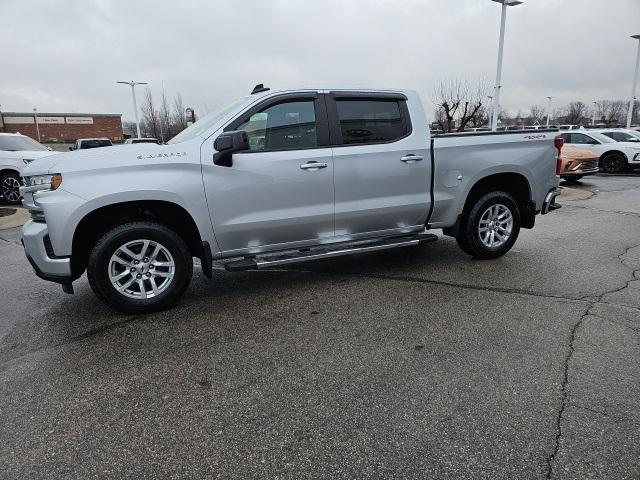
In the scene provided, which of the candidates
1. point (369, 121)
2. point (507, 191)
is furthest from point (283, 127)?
point (507, 191)

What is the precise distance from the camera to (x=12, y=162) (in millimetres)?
11664

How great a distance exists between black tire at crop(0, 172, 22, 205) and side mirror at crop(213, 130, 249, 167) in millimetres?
9988

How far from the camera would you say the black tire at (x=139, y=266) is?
13.5 feet

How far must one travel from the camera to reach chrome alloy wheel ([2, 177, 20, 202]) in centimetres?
1177

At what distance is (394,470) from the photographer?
2.33m

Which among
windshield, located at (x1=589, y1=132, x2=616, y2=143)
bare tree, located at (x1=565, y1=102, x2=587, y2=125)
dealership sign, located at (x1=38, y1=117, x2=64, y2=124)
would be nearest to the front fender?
windshield, located at (x1=589, y1=132, x2=616, y2=143)

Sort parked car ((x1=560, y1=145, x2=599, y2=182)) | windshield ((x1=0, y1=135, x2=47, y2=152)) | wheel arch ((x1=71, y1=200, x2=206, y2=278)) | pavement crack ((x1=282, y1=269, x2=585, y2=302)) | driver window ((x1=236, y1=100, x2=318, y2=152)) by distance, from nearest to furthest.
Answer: wheel arch ((x1=71, y1=200, x2=206, y2=278)), driver window ((x1=236, y1=100, x2=318, y2=152)), pavement crack ((x1=282, y1=269, x2=585, y2=302)), windshield ((x1=0, y1=135, x2=47, y2=152)), parked car ((x1=560, y1=145, x2=599, y2=182))

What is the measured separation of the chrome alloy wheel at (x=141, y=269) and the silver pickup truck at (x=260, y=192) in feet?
0.04

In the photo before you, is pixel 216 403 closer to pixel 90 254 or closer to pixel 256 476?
pixel 256 476

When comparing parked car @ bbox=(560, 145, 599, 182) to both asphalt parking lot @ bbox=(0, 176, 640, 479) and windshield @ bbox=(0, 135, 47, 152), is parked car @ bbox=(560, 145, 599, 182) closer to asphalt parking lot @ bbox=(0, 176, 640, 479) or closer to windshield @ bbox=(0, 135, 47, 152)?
asphalt parking lot @ bbox=(0, 176, 640, 479)

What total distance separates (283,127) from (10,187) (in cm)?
1031

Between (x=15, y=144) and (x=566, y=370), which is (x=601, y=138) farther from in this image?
(x=15, y=144)

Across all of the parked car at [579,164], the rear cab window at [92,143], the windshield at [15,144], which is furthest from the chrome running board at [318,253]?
the rear cab window at [92,143]

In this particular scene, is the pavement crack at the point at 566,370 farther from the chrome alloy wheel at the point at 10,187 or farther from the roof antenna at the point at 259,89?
the chrome alloy wheel at the point at 10,187
